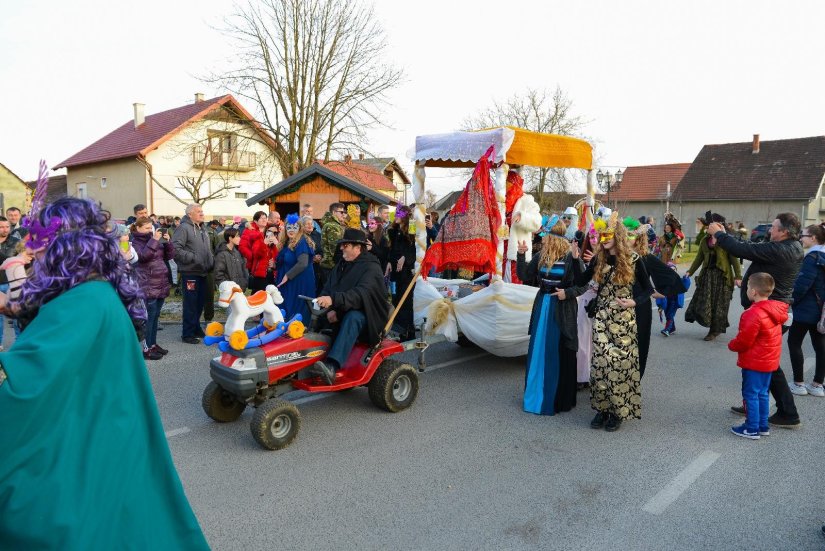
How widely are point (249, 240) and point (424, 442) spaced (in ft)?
19.4

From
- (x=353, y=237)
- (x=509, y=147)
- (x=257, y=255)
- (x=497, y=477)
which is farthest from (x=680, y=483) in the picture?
(x=257, y=255)

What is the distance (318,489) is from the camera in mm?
3990

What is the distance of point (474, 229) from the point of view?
693cm

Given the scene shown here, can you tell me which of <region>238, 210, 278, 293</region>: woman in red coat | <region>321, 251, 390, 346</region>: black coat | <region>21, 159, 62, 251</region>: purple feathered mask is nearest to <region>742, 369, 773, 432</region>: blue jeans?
<region>321, 251, 390, 346</region>: black coat

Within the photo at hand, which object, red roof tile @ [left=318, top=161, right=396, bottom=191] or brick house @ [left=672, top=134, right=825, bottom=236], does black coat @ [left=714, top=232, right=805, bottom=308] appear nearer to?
red roof tile @ [left=318, top=161, right=396, bottom=191]

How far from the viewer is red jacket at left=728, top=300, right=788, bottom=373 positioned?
480cm

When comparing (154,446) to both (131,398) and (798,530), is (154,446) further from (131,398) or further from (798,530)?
(798,530)

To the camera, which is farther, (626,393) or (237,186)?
(237,186)

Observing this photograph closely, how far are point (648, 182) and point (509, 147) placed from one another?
48.1 meters

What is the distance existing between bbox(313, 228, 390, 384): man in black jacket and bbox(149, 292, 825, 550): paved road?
69 cm

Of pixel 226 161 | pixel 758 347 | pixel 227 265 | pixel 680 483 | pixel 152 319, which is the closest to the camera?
pixel 680 483

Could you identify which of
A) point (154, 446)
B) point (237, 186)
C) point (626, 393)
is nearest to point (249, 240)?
point (626, 393)

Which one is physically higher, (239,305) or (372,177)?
(372,177)

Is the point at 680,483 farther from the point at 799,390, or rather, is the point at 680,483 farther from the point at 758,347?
the point at 799,390
